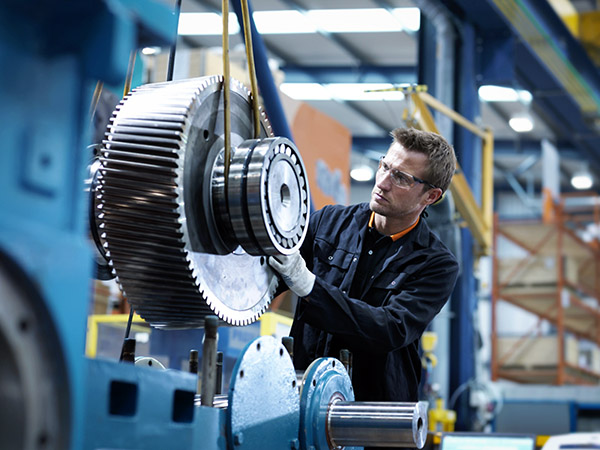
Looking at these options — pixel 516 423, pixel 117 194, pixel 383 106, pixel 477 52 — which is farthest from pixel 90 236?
pixel 383 106

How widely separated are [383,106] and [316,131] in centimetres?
712

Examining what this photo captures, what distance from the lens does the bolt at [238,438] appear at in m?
1.36

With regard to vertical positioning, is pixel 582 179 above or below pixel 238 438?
above

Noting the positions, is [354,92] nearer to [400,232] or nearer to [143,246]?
[400,232]

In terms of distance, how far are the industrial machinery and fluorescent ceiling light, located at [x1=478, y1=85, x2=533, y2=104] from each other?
31.7ft

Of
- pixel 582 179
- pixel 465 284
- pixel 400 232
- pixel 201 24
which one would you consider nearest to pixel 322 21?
pixel 201 24

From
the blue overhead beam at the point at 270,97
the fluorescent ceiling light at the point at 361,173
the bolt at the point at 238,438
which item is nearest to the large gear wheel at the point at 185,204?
the bolt at the point at 238,438

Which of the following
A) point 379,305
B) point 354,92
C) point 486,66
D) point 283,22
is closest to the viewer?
point 379,305

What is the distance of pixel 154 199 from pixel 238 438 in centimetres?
42

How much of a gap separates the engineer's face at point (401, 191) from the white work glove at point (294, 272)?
0.43 meters

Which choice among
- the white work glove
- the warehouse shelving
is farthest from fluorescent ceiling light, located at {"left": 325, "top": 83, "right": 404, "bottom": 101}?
the white work glove

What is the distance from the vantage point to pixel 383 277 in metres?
2.07

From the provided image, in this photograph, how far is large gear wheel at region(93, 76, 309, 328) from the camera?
4.87 feet

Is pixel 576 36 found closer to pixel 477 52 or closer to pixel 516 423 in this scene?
pixel 477 52
